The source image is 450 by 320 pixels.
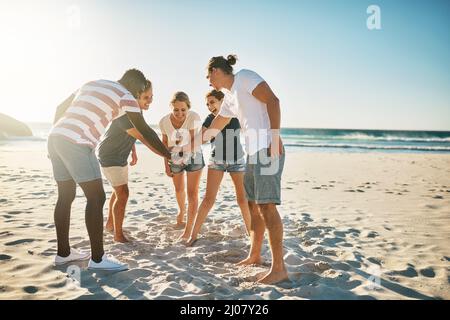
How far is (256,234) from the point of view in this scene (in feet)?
10.9

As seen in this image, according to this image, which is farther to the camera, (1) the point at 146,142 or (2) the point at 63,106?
(1) the point at 146,142

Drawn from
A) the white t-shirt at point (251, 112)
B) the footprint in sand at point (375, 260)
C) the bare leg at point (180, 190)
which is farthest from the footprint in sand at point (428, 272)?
the bare leg at point (180, 190)

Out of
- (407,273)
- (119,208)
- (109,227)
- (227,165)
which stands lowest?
(407,273)

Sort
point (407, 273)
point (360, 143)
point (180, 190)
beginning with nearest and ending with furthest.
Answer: point (407, 273) < point (180, 190) < point (360, 143)

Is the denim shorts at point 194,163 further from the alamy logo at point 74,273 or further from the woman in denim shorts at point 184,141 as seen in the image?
the alamy logo at point 74,273

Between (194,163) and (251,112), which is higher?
(251,112)

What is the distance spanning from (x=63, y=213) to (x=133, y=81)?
4.93 ft

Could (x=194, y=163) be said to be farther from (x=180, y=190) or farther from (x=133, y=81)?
(x=133, y=81)

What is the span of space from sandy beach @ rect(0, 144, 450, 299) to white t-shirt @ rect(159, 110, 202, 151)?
4.16 ft

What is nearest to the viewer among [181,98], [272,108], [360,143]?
[272,108]

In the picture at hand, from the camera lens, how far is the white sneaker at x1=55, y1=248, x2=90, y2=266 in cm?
314

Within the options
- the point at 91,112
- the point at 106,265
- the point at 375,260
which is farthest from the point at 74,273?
the point at 375,260

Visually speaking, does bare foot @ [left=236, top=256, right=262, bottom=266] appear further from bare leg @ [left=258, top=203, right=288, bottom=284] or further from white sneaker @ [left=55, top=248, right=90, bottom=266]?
white sneaker @ [left=55, top=248, right=90, bottom=266]

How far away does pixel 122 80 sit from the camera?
11.0ft
